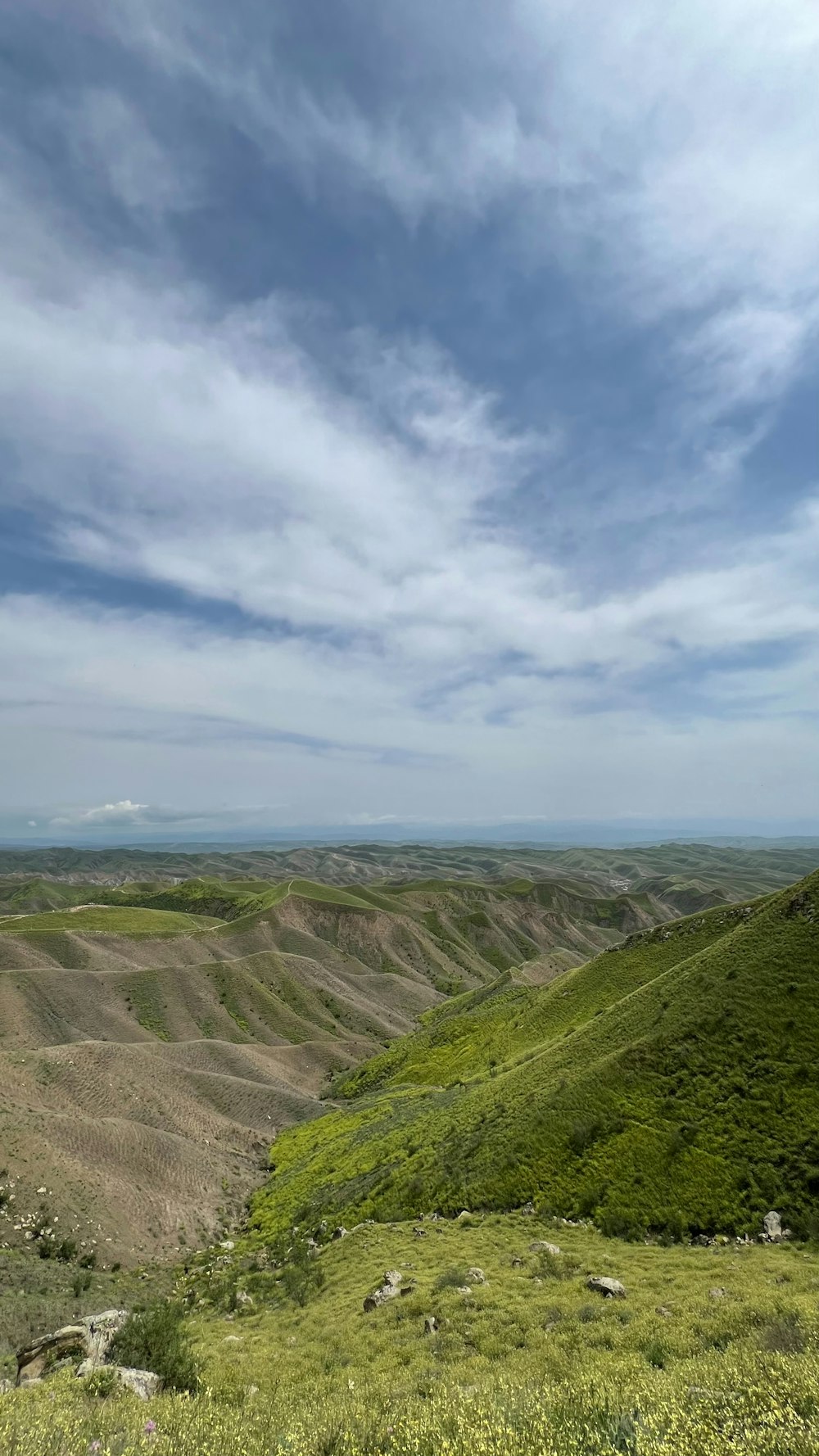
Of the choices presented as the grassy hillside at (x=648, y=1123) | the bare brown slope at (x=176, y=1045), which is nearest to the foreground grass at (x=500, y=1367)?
the grassy hillside at (x=648, y=1123)

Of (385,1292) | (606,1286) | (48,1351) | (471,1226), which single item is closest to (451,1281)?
(385,1292)

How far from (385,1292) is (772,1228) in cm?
1654

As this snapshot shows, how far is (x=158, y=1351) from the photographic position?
17531mm

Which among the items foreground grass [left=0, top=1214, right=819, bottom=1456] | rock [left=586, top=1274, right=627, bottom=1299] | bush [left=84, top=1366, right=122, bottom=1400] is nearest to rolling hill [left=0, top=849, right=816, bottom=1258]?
foreground grass [left=0, top=1214, right=819, bottom=1456]

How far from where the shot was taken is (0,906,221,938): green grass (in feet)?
408

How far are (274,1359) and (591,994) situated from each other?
162 ft

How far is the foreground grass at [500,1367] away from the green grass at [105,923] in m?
115

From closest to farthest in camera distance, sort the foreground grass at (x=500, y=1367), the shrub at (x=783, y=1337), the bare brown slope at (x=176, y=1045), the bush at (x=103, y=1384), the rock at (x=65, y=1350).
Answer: the foreground grass at (x=500, y=1367) → the shrub at (x=783, y=1337) → the bush at (x=103, y=1384) → the rock at (x=65, y=1350) → the bare brown slope at (x=176, y=1045)

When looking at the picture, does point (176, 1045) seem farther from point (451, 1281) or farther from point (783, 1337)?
point (783, 1337)

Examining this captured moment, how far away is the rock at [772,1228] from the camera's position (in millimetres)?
23688

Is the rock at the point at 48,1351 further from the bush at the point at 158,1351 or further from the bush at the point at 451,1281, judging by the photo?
the bush at the point at 451,1281

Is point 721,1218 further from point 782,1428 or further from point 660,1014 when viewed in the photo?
point 782,1428

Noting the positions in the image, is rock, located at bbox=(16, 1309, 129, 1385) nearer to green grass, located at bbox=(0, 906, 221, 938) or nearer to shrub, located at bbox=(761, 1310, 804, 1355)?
shrub, located at bbox=(761, 1310, 804, 1355)

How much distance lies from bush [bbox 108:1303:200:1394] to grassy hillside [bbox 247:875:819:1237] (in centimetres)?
1904
